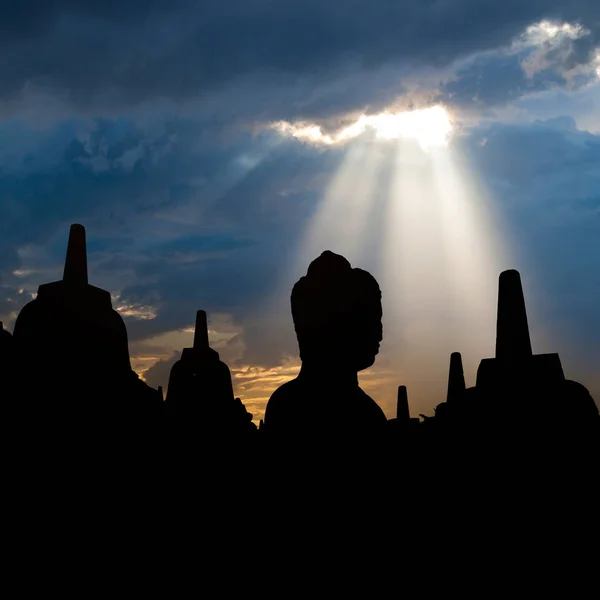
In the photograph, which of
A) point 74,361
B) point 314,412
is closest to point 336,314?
point 314,412

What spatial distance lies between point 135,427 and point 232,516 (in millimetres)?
2686

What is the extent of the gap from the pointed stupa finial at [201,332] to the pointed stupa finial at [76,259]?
135 inches

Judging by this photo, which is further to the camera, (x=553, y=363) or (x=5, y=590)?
(x=553, y=363)

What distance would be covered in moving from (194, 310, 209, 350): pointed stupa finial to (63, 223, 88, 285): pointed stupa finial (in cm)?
343

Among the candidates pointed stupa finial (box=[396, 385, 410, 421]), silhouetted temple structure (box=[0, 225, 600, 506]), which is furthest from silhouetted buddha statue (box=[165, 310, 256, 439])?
pointed stupa finial (box=[396, 385, 410, 421])

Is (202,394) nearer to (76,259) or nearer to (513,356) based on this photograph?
(76,259)

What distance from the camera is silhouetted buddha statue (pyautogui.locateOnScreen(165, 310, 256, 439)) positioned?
1047 cm

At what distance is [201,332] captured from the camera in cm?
1173

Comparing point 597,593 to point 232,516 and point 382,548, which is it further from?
point 232,516

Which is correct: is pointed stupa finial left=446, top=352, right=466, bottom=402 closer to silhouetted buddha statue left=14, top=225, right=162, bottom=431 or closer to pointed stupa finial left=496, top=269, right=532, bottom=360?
pointed stupa finial left=496, top=269, right=532, bottom=360

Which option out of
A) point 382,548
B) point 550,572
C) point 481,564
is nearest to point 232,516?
point 382,548

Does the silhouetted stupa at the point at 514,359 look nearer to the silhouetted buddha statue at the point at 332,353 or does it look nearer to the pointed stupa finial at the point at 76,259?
the silhouetted buddha statue at the point at 332,353

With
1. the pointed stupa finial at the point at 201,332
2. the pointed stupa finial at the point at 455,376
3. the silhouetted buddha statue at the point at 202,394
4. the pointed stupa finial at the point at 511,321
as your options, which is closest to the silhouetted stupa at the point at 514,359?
the pointed stupa finial at the point at 511,321

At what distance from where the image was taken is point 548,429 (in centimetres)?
663
